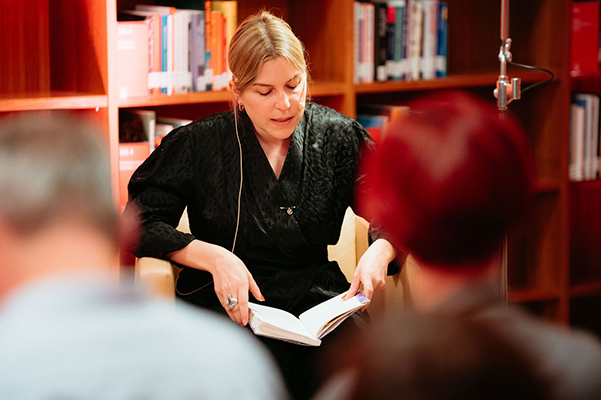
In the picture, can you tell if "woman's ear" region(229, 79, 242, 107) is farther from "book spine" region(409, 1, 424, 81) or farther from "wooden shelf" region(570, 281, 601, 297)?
"wooden shelf" region(570, 281, 601, 297)

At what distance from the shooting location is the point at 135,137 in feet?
8.56

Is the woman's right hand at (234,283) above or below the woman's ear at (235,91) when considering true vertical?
below

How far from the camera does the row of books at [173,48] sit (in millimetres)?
2504

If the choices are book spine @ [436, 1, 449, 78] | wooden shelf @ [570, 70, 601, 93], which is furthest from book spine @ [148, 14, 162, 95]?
wooden shelf @ [570, 70, 601, 93]

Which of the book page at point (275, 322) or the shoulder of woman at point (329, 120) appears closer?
the book page at point (275, 322)

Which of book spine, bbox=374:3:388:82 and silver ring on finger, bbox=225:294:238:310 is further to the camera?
book spine, bbox=374:3:388:82

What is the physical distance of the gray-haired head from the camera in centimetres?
86

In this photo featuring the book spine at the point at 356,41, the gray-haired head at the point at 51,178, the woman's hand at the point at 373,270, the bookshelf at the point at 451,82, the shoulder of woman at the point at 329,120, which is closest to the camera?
the gray-haired head at the point at 51,178

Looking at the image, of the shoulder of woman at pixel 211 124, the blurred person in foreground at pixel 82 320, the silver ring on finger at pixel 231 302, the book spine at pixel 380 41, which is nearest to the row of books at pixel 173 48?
the shoulder of woman at pixel 211 124

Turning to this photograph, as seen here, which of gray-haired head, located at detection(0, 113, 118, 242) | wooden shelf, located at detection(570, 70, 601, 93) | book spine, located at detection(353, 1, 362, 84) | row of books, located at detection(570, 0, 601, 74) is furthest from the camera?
wooden shelf, located at detection(570, 70, 601, 93)

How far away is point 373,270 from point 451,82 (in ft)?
3.72

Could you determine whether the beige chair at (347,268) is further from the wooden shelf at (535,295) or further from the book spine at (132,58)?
the wooden shelf at (535,295)

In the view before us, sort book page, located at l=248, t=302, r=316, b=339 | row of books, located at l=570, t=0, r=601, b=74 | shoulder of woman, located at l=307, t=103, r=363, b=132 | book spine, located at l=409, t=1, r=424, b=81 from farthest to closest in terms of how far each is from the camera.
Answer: row of books, located at l=570, t=0, r=601, b=74 < book spine, located at l=409, t=1, r=424, b=81 < shoulder of woman, located at l=307, t=103, r=363, b=132 < book page, located at l=248, t=302, r=316, b=339

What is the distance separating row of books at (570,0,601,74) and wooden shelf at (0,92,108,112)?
1.80 m
